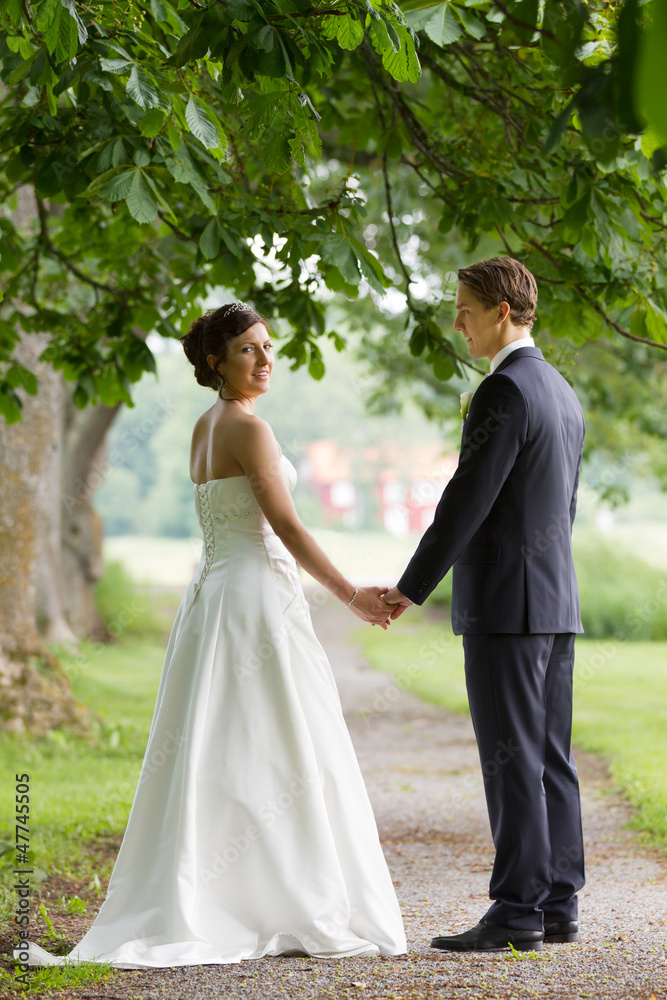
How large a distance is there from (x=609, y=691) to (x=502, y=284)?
27.3 feet

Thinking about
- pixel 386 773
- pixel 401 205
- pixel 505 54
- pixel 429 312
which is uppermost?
pixel 401 205

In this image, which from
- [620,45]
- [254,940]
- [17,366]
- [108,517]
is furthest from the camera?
[108,517]

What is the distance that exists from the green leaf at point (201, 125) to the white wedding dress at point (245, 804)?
1.19 m

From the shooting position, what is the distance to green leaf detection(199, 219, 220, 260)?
3842mm

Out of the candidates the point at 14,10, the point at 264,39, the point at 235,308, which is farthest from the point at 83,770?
the point at 264,39

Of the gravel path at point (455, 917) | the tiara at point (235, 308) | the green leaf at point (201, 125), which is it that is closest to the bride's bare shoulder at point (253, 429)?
the tiara at point (235, 308)

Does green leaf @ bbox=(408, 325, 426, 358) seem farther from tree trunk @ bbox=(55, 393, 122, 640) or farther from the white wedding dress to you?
tree trunk @ bbox=(55, 393, 122, 640)

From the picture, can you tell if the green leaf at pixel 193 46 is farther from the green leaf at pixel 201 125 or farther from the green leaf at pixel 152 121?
the green leaf at pixel 152 121

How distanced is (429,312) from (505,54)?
46.6 inches

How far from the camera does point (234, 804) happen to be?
130 inches

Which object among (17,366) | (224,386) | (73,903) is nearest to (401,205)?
(17,366)

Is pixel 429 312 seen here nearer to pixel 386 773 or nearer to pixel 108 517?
pixel 386 773

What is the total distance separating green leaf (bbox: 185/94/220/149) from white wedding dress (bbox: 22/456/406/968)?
119cm

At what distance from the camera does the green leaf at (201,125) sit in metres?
2.91
